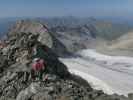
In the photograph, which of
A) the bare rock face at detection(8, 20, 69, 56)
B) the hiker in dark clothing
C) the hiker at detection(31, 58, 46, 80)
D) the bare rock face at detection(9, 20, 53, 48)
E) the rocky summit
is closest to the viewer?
the rocky summit

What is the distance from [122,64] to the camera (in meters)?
113

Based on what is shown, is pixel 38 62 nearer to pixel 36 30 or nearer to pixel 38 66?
pixel 38 66

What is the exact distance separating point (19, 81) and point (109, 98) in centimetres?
1400

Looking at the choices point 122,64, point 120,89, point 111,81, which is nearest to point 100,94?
point 120,89

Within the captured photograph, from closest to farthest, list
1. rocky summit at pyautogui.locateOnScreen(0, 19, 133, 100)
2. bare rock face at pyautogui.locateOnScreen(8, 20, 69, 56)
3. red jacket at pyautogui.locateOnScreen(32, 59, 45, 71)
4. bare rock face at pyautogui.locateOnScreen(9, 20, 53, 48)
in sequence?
rocky summit at pyautogui.locateOnScreen(0, 19, 133, 100) → red jacket at pyautogui.locateOnScreen(32, 59, 45, 71) → bare rock face at pyautogui.locateOnScreen(9, 20, 53, 48) → bare rock face at pyautogui.locateOnScreen(8, 20, 69, 56)

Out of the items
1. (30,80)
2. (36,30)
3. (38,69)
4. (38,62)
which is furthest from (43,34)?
(30,80)

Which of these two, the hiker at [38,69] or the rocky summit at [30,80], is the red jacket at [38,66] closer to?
the hiker at [38,69]

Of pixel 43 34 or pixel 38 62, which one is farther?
pixel 43 34

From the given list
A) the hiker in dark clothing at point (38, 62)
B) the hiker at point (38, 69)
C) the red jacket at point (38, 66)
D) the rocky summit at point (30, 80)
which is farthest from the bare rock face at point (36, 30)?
the hiker at point (38, 69)

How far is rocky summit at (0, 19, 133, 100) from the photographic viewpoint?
39.9 m

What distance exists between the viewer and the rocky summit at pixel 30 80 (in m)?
39.9

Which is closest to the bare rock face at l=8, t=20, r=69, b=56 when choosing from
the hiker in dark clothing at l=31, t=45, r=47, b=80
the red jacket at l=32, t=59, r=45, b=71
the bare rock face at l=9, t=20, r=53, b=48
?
the bare rock face at l=9, t=20, r=53, b=48

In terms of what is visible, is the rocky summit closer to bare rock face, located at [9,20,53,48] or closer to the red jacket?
the red jacket

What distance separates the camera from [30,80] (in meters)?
45.5
